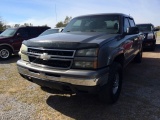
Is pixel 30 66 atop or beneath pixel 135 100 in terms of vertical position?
atop

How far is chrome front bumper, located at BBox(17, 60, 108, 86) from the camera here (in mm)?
3037

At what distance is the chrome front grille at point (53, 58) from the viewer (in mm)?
3233

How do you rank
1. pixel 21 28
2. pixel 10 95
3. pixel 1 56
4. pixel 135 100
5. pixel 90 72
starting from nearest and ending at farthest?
pixel 90 72, pixel 135 100, pixel 10 95, pixel 1 56, pixel 21 28

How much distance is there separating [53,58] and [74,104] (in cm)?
117

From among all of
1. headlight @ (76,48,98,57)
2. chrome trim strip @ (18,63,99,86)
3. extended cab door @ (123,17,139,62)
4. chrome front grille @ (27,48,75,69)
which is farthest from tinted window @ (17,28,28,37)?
headlight @ (76,48,98,57)

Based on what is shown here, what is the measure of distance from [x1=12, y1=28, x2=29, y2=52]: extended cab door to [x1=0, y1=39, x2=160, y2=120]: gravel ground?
5137mm

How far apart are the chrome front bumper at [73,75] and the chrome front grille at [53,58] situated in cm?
10

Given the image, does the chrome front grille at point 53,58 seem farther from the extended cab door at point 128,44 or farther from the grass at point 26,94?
the extended cab door at point 128,44

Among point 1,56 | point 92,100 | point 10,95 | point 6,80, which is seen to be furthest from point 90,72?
point 1,56

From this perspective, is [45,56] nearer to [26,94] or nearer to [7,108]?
[7,108]

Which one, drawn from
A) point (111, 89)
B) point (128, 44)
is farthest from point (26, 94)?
point (128, 44)

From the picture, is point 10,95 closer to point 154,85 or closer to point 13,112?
point 13,112

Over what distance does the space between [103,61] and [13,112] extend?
1907 mm

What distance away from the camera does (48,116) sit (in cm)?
351
